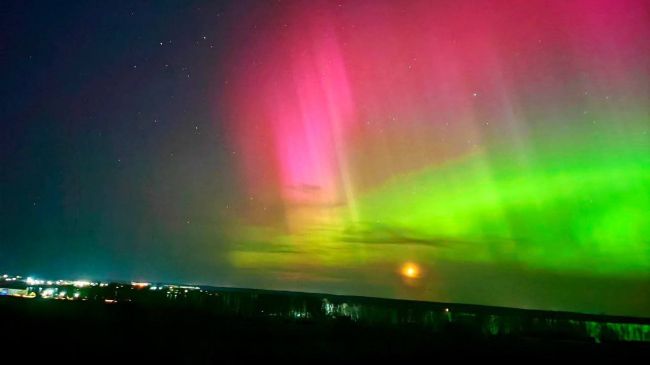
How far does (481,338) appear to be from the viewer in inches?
1545

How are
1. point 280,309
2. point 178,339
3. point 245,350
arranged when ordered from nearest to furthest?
point 245,350
point 178,339
point 280,309

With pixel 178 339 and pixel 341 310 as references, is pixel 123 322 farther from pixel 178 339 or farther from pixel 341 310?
pixel 341 310

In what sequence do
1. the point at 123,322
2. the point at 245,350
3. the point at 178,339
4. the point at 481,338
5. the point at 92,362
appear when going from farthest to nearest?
the point at 481,338 < the point at 123,322 < the point at 178,339 < the point at 245,350 < the point at 92,362

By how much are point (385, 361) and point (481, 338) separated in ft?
63.3

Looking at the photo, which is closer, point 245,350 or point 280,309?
point 245,350

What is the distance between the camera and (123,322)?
31109 millimetres

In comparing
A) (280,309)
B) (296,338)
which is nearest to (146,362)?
(296,338)

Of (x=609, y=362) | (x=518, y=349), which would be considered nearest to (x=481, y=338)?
(x=518, y=349)

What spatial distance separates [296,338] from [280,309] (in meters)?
35.8

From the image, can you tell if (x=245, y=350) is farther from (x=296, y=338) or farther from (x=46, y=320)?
(x=46, y=320)

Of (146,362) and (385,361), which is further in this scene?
(385,361)

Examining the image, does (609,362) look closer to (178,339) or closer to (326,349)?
(326,349)

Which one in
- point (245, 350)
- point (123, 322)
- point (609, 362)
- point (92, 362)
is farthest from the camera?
point (123, 322)

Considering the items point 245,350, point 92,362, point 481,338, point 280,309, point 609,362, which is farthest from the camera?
point 280,309
